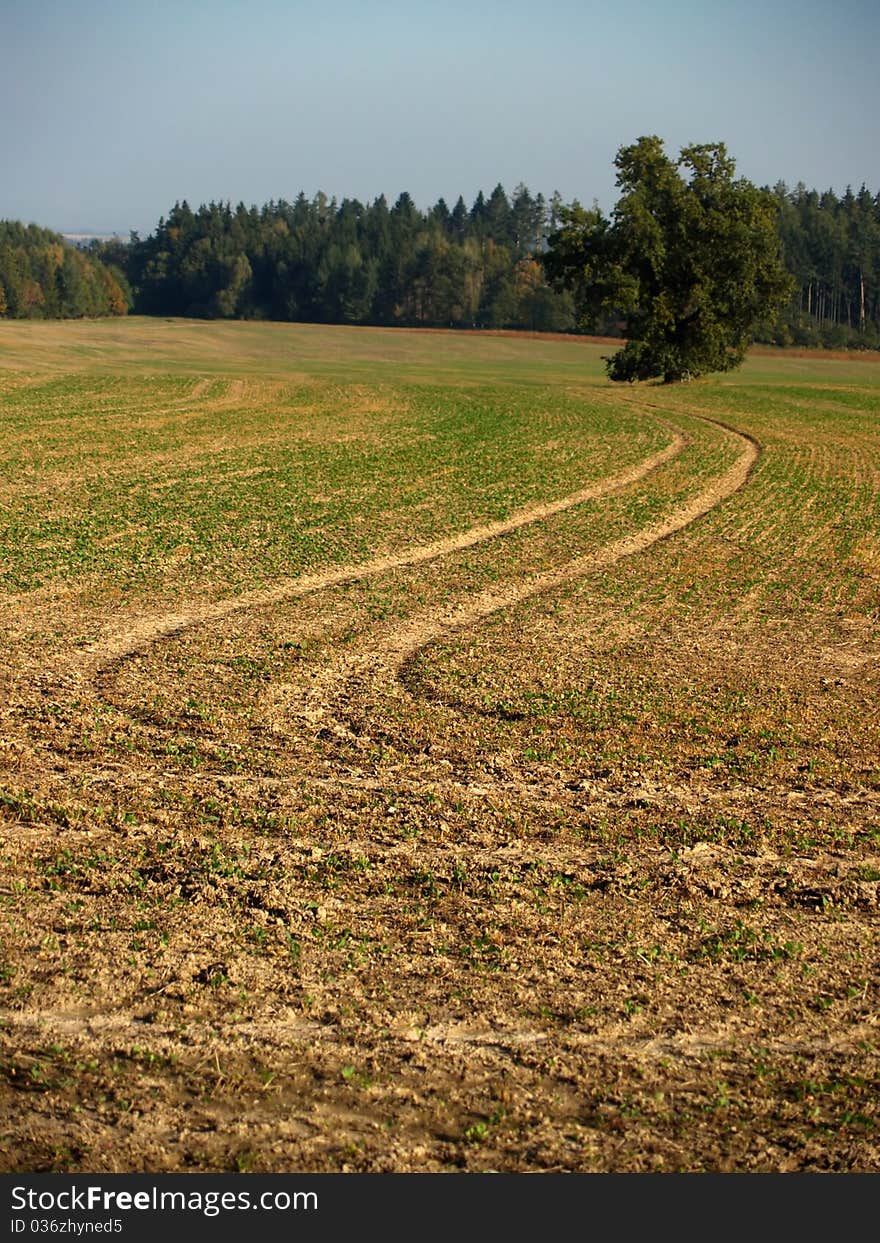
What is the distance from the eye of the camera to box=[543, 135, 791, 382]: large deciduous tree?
2346 inches

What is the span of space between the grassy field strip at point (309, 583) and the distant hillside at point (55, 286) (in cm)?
13563

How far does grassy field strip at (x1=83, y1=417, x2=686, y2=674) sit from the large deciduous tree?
1289 inches

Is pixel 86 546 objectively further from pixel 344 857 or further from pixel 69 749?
pixel 344 857

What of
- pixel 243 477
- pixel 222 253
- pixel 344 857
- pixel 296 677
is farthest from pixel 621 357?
pixel 222 253

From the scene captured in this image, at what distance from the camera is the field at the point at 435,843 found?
6273 mm

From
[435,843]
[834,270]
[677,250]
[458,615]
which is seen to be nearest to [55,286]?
[834,270]

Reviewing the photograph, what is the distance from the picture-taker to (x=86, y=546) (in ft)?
70.3

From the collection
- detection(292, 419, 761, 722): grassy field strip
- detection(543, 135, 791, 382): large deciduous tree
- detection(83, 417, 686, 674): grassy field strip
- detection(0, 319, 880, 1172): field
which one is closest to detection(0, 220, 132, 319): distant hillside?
detection(543, 135, 791, 382): large deciduous tree

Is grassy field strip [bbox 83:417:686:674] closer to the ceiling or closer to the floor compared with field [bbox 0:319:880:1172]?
closer to the ceiling

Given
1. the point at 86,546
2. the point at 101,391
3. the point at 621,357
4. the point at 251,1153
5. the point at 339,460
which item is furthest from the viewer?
the point at 621,357

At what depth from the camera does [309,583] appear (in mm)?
19312

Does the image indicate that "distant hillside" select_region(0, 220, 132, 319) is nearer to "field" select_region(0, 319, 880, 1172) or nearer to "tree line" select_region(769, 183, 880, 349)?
"tree line" select_region(769, 183, 880, 349)

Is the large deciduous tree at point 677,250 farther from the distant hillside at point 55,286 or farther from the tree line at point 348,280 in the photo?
the distant hillside at point 55,286

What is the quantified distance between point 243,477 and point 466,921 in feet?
75.0
